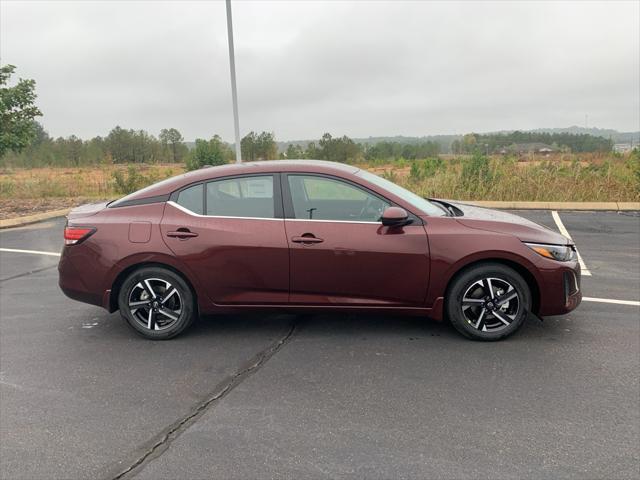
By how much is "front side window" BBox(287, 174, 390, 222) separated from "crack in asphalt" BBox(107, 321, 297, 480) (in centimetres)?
118

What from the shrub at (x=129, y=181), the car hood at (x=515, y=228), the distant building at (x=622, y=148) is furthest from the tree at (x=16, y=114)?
the distant building at (x=622, y=148)

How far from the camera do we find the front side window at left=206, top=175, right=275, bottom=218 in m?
4.59

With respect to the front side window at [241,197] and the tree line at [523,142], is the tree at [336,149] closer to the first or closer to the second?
the tree line at [523,142]

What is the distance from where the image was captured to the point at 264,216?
4.54 meters

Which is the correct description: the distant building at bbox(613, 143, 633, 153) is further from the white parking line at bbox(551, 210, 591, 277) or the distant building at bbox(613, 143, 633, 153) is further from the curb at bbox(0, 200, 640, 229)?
the white parking line at bbox(551, 210, 591, 277)

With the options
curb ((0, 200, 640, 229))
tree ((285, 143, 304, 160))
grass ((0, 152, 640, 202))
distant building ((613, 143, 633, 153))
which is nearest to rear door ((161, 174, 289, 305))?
curb ((0, 200, 640, 229))

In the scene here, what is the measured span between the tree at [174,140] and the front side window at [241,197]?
32970 millimetres

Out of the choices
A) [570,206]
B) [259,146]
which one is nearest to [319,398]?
[570,206]

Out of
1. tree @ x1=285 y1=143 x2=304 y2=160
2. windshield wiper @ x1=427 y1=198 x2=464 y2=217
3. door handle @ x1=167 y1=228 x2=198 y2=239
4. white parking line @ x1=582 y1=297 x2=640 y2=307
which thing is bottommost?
white parking line @ x1=582 y1=297 x2=640 y2=307

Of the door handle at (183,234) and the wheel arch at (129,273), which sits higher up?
the door handle at (183,234)

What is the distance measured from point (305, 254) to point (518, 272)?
72.3 inches

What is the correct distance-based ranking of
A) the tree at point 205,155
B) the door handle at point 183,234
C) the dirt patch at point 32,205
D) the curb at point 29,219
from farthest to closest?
the tree at point 205,155 < the dirt patch at point 32,205 < the curb at point 29,219 < the door handle at point 183,234

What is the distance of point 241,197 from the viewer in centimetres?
466

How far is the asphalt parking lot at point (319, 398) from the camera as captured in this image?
2.79 metres
